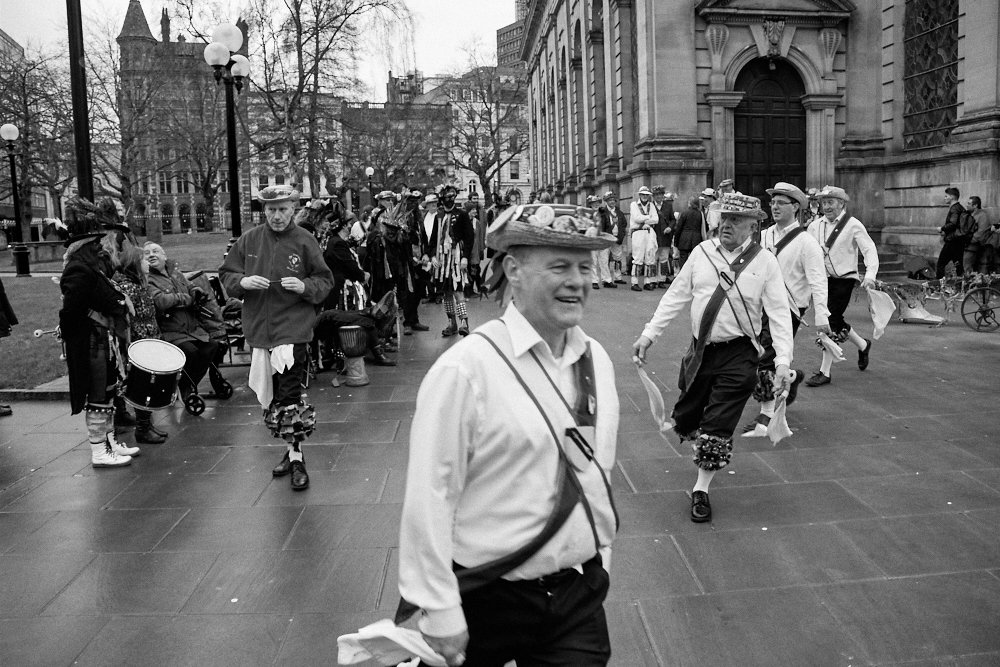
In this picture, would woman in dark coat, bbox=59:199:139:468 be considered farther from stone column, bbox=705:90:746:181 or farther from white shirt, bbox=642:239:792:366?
stone column, bbox=705:90:746:181

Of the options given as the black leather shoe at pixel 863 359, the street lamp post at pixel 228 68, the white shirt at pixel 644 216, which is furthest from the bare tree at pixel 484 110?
the black leather shoe at pixel 863 359

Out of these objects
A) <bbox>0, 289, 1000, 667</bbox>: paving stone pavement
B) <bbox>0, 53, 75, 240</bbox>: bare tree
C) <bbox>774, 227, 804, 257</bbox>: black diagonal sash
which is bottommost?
<bbox>0, 289, 1000, 667</bbox>: paving stone pavement

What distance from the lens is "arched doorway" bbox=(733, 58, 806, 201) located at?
22031 mm

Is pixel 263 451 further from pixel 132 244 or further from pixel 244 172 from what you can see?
pixel 244 172

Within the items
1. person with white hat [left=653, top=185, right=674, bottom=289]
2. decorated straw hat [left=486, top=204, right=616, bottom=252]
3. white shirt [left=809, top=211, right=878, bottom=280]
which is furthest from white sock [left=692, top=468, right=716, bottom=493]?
person with white hat [left=653, top=185, right=674, bottom=289]

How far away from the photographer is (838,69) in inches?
861

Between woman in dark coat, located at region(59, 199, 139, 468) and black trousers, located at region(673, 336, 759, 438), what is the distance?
171 inches

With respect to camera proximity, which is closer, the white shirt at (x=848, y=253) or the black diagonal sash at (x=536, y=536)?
the black diagonal sash at (x=536, y=536)

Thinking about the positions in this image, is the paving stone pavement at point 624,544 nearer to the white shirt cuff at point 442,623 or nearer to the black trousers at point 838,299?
the black trousers at point 838,299

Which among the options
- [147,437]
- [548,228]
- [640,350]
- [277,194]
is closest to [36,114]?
[147,437]

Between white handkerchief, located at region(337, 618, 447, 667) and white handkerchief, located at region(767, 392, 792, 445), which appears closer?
white handkerchief, located at region(337, 618, 447, 667)

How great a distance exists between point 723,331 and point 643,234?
13828 mm

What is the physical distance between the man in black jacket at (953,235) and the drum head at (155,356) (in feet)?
44.5

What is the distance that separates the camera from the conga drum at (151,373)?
22.8 ft
